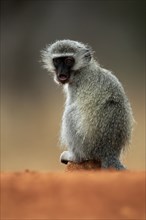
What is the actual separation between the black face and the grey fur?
7.8 inches

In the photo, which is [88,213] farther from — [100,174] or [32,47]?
[32,47]

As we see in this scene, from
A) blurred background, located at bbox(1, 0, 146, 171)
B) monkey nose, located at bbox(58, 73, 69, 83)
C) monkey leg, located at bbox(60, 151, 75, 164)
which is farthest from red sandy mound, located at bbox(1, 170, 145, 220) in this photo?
blurred background, located at bbox(1, 0, 146, 171)

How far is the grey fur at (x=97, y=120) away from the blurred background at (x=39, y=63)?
875 cm

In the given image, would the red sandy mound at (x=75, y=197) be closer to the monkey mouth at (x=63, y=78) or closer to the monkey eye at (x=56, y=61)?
the monkey mouth at (x=63, y=78)

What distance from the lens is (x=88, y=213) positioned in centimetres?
603

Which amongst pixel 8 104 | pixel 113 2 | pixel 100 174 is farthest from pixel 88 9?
pixel 100 174

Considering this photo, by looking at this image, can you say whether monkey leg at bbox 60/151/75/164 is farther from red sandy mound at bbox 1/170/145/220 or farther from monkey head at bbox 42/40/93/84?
red sandy mound at bbox 1/170/145/220

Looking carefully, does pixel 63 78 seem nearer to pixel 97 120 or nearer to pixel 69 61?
pixel 69 61

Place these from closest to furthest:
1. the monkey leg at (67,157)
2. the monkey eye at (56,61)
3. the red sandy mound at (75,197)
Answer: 1. the red sandy mound at (75,197)
2. the monkey leg at (67,157)
3. the monkey eye at (56,61)

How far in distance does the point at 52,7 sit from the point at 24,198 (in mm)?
16753

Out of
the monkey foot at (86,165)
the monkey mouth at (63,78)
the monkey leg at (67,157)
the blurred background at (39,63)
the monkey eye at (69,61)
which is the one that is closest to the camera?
the monkey foot at (86,165)

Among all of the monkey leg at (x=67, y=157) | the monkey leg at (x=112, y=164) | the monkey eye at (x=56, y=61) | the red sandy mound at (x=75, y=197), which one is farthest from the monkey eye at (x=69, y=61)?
the red sandy mound at (x=75, y=197)

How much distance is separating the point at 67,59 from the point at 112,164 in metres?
1.74

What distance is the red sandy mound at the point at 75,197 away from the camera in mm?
6066
